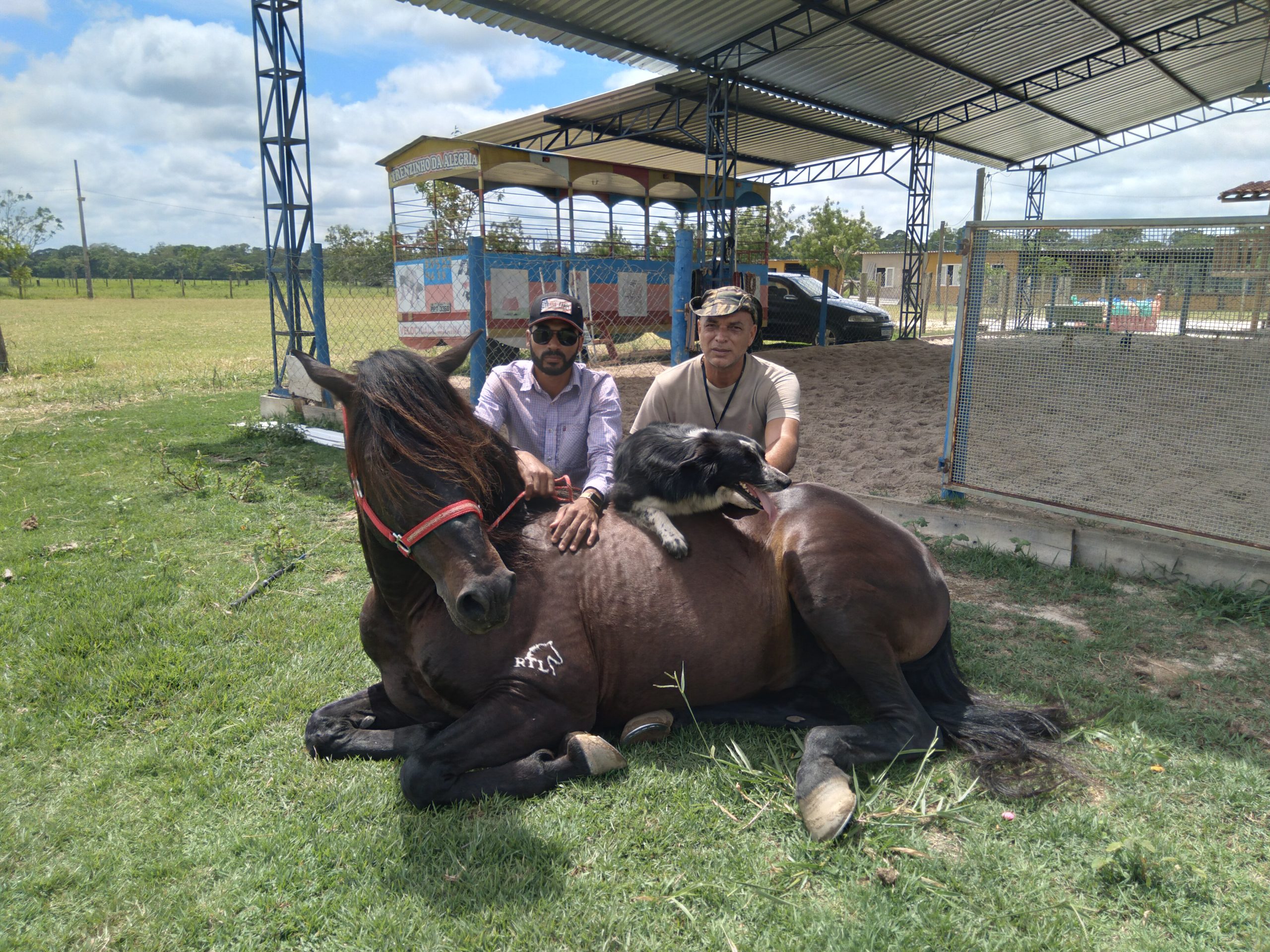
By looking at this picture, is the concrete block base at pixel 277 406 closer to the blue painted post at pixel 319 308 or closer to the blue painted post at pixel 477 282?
the blue painted post at pixel 319 308

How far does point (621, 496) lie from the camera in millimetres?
3145

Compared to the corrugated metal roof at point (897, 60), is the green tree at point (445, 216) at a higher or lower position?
lower

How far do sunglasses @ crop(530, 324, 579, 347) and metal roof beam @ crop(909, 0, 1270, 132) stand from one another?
14613mm

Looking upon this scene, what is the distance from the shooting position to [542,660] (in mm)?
2662

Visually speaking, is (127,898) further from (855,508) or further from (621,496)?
(855,508)

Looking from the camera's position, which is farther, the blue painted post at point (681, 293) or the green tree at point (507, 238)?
the green tree at point (507, 238)

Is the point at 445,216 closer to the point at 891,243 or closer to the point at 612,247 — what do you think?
the point at 612,247

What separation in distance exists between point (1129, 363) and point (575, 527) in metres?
4.14

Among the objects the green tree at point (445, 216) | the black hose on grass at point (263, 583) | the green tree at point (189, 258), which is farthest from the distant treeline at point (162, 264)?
the black hose on grass at point (263, 583)

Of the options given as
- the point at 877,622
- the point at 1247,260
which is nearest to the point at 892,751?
the point at 877,622

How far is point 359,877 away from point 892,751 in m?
1.85

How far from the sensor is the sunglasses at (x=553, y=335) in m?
3.55

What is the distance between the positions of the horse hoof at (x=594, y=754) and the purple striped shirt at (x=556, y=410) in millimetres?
1428

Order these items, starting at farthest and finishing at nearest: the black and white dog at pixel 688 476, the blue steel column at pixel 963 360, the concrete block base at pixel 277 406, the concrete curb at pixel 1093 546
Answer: the concrete block base at pixel 277 406 → the blue steel column at pixel 963 360 → the concrete curb at pixel 1093 546 → the black and white dog at pixel 688 476
